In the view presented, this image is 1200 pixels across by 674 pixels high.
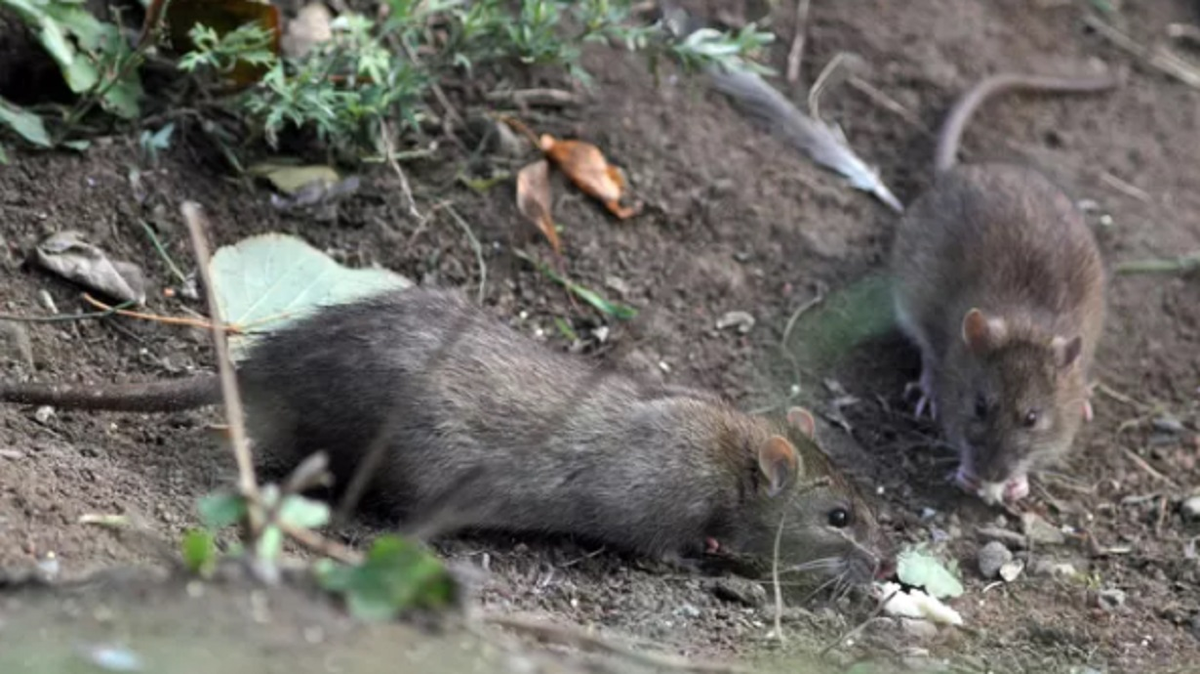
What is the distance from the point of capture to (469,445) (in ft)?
17.2

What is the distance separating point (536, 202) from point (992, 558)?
2307 mm

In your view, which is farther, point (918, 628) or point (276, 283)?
point (276, 283)

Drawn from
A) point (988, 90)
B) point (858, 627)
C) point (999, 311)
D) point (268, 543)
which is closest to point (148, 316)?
point (268, 543)

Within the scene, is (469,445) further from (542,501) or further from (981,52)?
(981,52)

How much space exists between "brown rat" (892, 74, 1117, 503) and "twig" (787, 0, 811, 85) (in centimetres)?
81

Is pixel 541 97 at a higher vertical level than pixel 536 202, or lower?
higher

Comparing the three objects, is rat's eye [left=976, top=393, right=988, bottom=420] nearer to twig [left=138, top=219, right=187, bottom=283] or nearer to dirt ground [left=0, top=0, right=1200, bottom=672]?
dirt ground [left=0, top=0, right=1200, bottom=672]

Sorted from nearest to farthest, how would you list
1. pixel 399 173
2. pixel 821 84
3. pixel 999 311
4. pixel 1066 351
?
pixel 399 173 → pixel 1066 351 → pixel 999 311 → pixel 821 84

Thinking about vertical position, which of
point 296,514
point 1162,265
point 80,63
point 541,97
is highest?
point 80,63

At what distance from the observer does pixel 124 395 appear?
508 cm

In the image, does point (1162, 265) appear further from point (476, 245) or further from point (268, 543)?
point (268, 543)

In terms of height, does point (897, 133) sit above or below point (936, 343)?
above

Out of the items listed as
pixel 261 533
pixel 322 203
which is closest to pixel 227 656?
pixel 261 533

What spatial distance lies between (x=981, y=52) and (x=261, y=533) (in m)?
6.29
